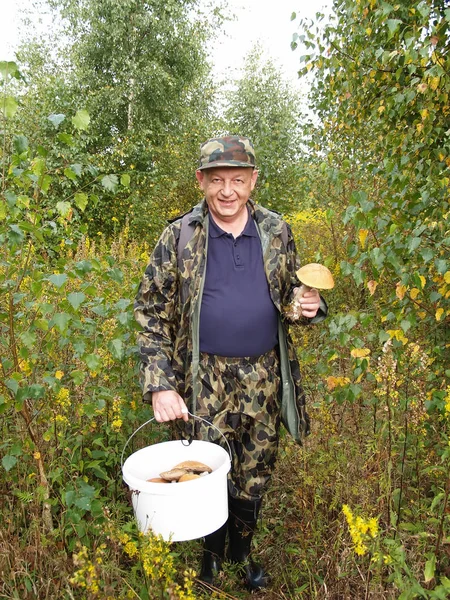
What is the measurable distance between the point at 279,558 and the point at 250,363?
108cm

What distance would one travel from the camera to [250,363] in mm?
2326

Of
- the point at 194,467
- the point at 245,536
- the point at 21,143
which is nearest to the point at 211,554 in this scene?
the point at 245,536

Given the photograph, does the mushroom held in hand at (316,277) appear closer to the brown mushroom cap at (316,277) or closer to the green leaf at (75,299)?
the brown mushroom cap at (316,277)

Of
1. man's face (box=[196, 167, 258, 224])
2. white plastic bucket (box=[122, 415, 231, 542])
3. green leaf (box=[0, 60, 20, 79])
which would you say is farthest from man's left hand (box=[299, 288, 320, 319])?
green leaf (box=[0, 60, 20, 79])

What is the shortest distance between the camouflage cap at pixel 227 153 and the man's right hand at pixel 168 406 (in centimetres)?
Result: 98

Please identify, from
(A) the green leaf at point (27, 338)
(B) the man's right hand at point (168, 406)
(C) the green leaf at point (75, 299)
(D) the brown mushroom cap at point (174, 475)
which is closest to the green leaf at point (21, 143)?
(C) the green leaf at point (75, 299)

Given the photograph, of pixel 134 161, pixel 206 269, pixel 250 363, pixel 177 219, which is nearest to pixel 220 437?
pixel 250 363

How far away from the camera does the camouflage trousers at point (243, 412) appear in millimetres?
2297

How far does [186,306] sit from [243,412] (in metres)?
0.54

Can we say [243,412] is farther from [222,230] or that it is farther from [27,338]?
[27,338]

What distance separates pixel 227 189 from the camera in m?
2.23

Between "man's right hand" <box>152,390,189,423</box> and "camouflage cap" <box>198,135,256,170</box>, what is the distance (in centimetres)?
98

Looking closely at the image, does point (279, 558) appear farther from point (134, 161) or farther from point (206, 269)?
point (134, 161)

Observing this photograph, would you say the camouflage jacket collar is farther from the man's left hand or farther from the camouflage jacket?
the man's left hand
